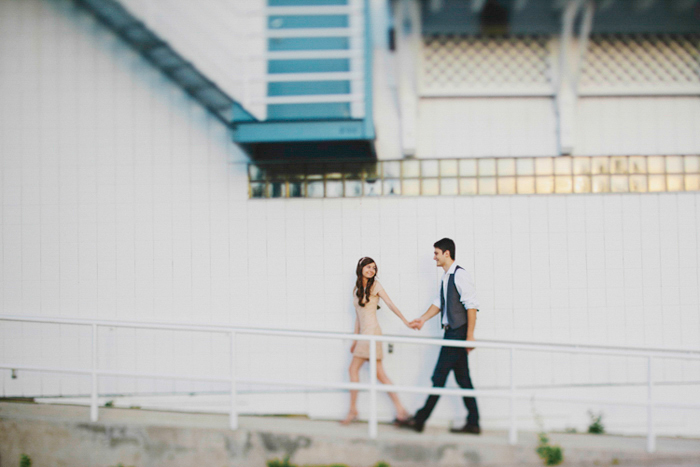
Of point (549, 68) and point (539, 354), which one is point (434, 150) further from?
point (539, 354)

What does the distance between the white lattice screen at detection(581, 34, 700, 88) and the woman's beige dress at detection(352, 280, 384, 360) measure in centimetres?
376

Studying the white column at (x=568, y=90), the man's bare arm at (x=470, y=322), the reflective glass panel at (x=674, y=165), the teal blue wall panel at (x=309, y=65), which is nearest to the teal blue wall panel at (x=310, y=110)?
the teal blue wall panel at (x=309, y=65)

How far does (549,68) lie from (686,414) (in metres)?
4.61

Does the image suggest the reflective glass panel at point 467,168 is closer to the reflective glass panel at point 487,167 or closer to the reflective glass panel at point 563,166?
the reflective glass panel at point 487,167

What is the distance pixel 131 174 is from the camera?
602 centimetres

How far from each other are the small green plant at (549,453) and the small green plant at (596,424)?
149 cm

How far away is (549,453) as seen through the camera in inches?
170

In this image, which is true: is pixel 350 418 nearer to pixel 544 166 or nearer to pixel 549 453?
pixel 549 453

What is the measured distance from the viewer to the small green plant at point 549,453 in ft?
14.1

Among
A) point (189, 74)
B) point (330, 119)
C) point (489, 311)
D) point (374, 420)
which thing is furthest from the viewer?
point (489, 311)

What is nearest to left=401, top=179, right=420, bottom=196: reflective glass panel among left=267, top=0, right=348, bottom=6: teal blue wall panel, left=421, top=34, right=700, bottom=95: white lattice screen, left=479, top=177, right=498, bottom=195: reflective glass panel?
left=479, top=177, right=498, bottom=195: reflective glass panel

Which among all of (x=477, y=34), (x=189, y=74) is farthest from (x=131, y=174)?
(x=477, y=34)

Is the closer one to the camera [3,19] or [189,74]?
[189,74]

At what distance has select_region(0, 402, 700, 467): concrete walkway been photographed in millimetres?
4363
